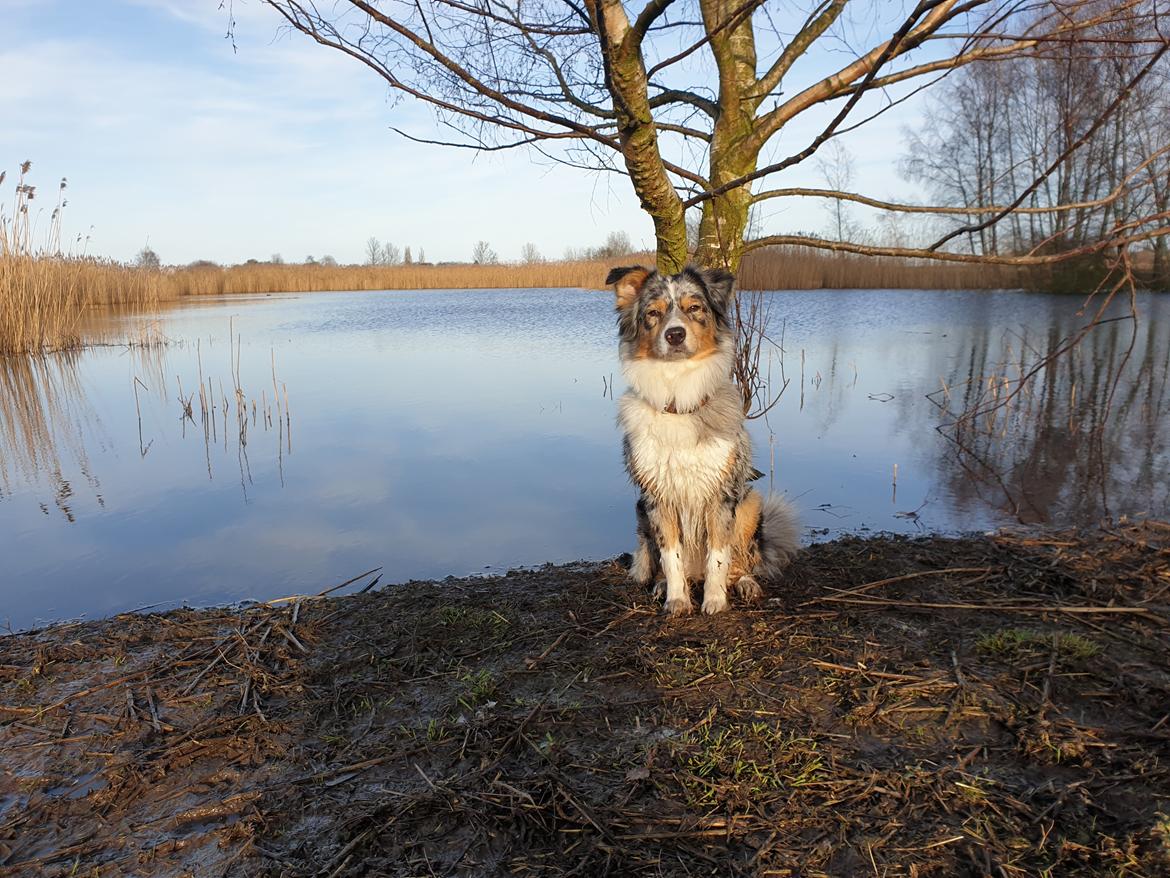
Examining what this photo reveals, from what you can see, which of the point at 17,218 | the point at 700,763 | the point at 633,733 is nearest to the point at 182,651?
the point at 633,733

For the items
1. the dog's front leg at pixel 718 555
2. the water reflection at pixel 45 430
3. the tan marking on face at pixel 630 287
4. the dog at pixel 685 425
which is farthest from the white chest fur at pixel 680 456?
the water reflection at pixel 45 430

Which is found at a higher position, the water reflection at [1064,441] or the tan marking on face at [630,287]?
the tan marking on face at [630,287]

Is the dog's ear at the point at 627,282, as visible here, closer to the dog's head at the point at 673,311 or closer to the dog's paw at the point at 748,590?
the dog's head at the point at 673,311

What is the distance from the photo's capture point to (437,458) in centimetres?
876

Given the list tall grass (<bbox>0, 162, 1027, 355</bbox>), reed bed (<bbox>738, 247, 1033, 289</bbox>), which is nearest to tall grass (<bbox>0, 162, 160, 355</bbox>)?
tall grass (<bbox>0, 162, 1027, 355</bbox>)

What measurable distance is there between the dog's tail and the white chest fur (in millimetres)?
668

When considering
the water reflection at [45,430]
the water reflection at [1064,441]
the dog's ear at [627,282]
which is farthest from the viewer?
the water reflection at [45,430]

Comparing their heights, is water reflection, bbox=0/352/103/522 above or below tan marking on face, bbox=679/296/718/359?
below

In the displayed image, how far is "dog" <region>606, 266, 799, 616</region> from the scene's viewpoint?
163 inches

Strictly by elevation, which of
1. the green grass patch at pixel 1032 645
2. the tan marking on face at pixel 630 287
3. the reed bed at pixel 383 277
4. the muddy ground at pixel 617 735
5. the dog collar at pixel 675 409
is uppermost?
the reed bed at pixel 383 277

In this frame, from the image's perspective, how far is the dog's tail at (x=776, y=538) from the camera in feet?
15.1

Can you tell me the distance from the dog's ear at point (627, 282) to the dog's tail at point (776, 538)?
5.48 ft

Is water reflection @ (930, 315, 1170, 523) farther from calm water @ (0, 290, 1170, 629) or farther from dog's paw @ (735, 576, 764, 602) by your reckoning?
dog's paw @ (735, 576, 764, 602)

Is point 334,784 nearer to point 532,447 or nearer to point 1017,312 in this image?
point 532,447
